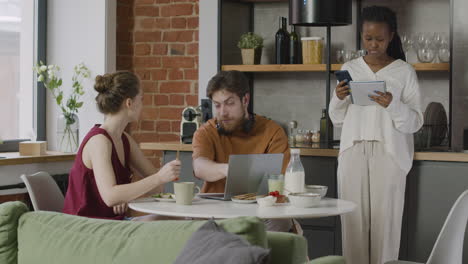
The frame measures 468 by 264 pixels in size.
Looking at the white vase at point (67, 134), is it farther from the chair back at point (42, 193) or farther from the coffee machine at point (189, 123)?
the chair back at point (42, 193)

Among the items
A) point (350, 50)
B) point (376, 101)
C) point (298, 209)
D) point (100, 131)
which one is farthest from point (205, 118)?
point (298, 209)

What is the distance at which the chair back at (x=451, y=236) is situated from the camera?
272 centimetres

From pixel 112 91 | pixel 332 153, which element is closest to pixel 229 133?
pixel 112 91

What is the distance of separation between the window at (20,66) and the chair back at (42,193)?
1.90 m

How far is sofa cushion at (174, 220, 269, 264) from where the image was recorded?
1604 mm

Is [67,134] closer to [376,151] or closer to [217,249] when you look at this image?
[376,151]

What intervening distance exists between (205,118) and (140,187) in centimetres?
186

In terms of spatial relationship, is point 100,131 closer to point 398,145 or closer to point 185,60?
Answer: point 398,145

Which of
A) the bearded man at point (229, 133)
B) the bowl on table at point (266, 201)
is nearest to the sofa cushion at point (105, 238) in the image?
the bowl on table at point (266, 201)

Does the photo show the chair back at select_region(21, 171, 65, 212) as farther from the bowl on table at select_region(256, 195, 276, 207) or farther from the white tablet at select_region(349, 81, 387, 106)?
the white tablet at select_region(349, 81, 387, 106)

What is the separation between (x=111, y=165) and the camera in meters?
3.10

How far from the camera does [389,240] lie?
3.94 meters

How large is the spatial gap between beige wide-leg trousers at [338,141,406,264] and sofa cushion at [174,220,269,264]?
223 centimetres

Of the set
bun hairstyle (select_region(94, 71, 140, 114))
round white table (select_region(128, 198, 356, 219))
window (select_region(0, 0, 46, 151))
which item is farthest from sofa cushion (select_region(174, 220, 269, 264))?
window (select_region(0, 0, 46, 151))
